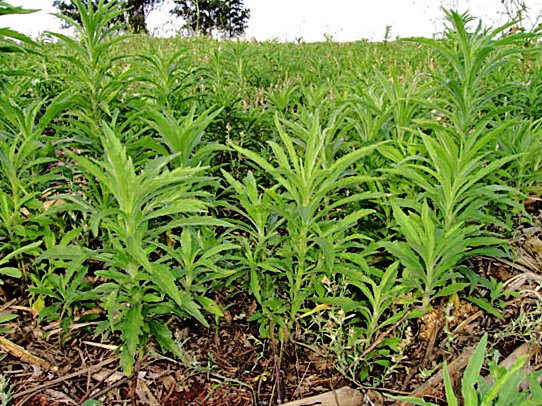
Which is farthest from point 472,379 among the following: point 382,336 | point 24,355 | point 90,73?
point 90,73

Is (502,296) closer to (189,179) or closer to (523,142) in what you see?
(523,142)

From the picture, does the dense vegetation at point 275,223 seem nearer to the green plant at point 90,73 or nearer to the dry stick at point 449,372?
the green plant at point 90,73

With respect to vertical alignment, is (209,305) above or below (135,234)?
below

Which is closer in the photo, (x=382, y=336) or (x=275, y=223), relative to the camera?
(x=382, y=336)

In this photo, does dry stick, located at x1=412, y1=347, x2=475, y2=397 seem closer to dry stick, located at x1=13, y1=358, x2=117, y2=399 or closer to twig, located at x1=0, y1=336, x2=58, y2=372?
dry stick, located at x1=13, y1=358, x2=117, y2=399

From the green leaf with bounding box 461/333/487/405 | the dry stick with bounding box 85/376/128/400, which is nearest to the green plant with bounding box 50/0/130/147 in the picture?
the dry stick with bounding box 85/376/128/400

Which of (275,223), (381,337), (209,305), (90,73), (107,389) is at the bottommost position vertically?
(107,389)

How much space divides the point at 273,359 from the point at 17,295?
1388 mm

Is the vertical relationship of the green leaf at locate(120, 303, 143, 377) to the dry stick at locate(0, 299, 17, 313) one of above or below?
above

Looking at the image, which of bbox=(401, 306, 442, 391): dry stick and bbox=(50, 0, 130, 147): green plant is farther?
bbox=(50, 0, 130, 147): green plant

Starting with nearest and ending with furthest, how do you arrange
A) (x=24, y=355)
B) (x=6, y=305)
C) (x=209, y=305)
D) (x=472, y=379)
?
(x=472, y=379) < (x=209, y=305) < (x=24, y=355) < (x=6, y=305)

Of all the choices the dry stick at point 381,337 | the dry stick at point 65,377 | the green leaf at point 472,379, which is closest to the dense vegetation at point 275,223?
the dry stick at point 381,337

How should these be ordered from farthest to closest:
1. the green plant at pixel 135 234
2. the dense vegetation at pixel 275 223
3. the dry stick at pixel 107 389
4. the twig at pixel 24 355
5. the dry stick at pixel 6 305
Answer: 1. the dry stick at pixel 6 305
2. the twig at pixel 24 355
3. the dry stick at pixel 107 389
4. the dense vegetation at pixel 275 223
5. the green plant at pixel 135 234

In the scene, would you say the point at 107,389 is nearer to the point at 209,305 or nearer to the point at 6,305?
the point at 209,305
